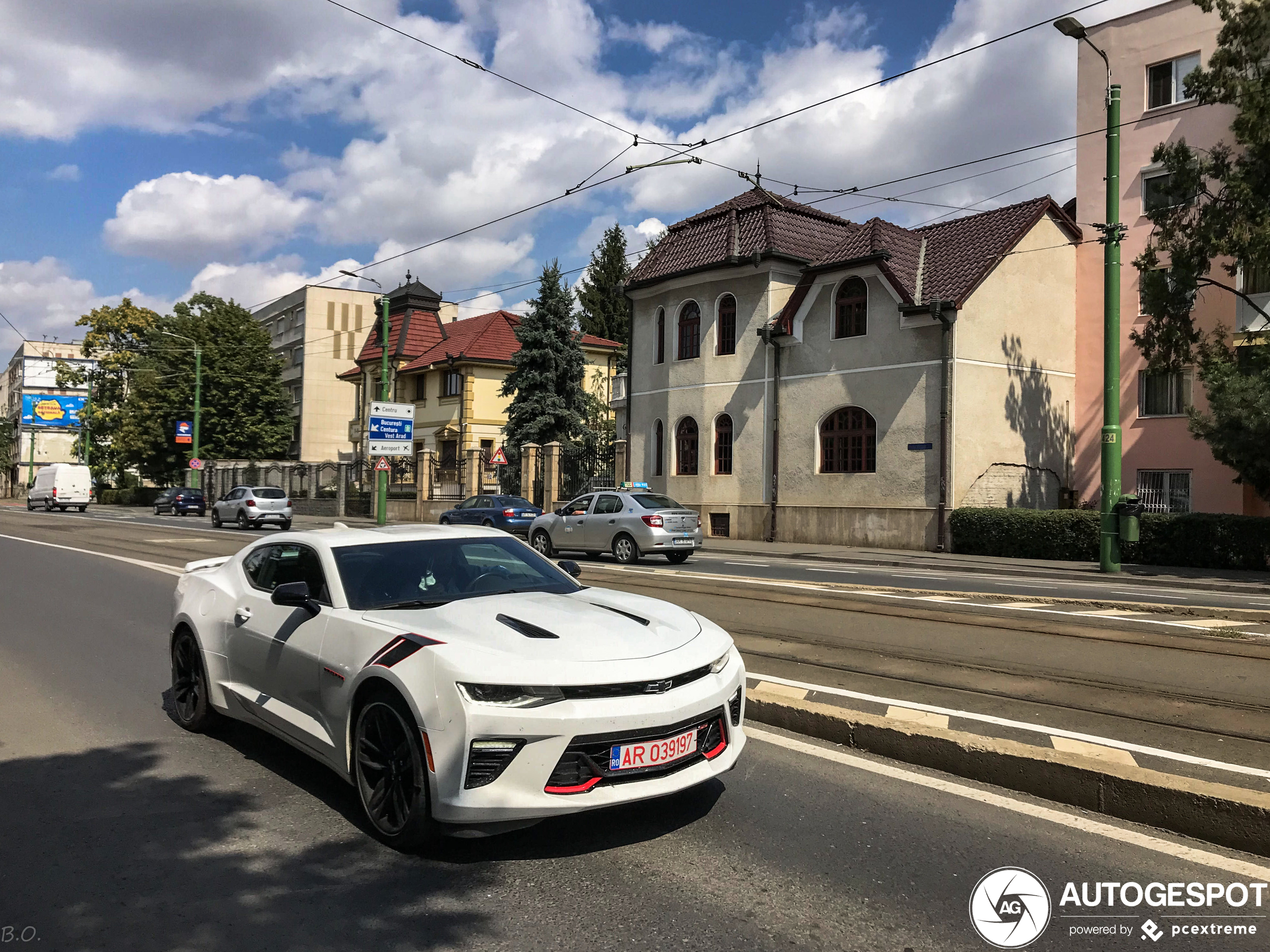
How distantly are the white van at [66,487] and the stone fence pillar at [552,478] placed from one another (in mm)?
33549

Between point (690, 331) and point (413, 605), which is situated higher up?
point (690, 331)

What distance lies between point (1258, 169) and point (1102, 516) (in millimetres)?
7527

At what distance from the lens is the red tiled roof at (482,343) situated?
49.3m

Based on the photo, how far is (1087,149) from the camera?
28.9 m

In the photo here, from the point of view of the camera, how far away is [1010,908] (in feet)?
12.0

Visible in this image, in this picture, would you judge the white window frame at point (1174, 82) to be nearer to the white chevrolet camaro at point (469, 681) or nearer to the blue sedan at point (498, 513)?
the blue sedan at point (498, 513)

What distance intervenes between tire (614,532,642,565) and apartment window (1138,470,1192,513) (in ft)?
50.4

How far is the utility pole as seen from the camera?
1820cm

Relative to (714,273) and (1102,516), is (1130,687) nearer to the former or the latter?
(1102,516)

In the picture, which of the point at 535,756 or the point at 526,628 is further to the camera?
the point at 526,628

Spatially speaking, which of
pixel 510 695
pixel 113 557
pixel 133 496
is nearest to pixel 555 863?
pixel 510 695

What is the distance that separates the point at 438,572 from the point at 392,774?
1.34 metres

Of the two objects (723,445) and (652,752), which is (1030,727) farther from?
(723,445)

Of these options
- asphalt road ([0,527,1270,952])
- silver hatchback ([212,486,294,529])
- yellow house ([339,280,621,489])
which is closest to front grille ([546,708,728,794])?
asphalt road ([0,527,1270,952])
